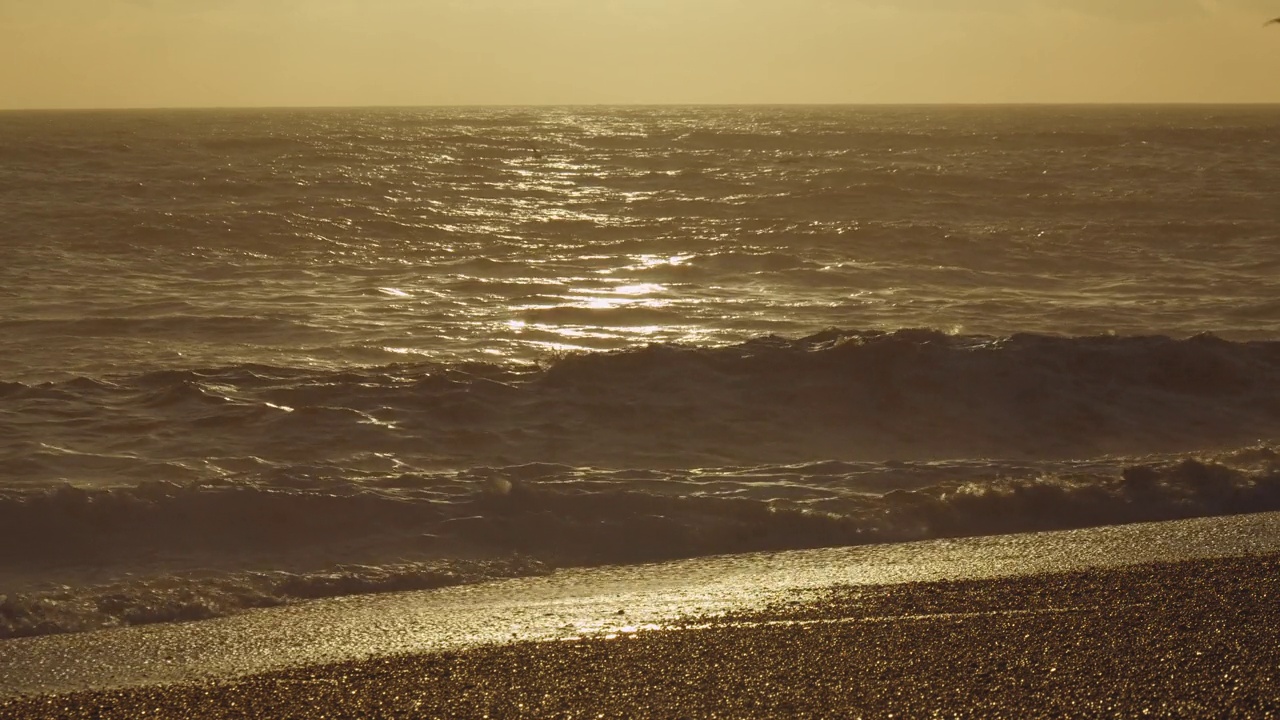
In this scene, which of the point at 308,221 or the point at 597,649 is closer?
the point at 597,649

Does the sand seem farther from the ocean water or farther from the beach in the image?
the ocean water

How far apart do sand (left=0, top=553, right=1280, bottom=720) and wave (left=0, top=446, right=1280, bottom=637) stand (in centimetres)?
139

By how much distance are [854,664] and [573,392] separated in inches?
196

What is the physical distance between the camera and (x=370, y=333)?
10648 millimetres

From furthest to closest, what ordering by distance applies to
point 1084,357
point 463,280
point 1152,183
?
point 1152,183
point 463,280
point 1084,357

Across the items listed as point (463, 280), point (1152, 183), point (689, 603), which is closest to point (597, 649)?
point (689, 603)

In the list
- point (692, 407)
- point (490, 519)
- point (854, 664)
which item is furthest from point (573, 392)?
point (854, 664)

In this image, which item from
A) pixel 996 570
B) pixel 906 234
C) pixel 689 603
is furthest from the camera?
pixel 906 234

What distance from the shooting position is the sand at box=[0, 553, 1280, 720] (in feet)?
10.2

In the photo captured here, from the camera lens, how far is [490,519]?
5.69m

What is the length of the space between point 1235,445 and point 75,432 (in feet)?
23.0

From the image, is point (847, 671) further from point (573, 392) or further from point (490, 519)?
point (573, 392)

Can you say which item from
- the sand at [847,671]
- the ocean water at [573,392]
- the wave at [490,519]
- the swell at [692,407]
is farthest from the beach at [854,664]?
the swell at [692,407]

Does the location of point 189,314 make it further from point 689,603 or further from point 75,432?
point 689,603
